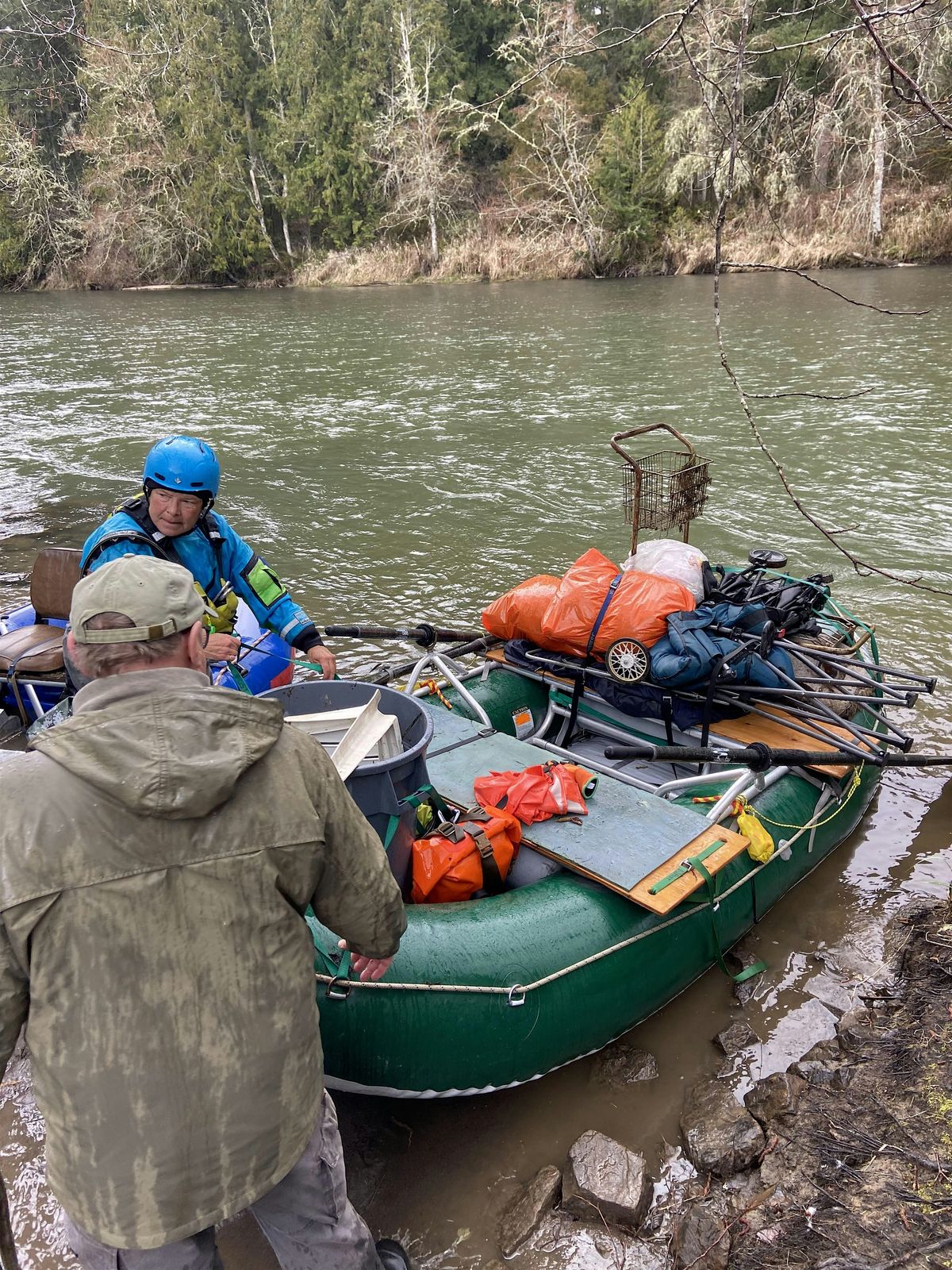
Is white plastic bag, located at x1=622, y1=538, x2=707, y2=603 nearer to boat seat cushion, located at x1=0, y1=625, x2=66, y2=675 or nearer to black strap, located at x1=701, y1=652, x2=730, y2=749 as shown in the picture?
black strap, located at x1=701, y1=652, x2=730, y2=749

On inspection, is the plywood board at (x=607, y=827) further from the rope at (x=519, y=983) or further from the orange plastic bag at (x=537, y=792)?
the rope at (x=519, y=983)

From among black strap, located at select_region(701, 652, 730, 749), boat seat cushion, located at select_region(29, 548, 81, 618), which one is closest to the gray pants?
black strap, located at select_region(701, 652, 730, 749)

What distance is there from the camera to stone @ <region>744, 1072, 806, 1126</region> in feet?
10.7

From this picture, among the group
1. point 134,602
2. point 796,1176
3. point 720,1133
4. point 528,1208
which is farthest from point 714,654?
point 134,602

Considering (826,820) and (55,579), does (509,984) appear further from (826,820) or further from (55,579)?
(55,579)

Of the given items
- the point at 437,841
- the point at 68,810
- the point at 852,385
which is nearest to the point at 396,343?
the point at 852,385

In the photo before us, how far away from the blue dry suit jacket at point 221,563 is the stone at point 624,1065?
7.17ft

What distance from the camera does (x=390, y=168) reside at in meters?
36.0

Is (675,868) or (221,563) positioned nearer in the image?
(675,868)

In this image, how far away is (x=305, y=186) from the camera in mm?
39750

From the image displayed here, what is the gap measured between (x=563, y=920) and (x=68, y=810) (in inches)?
88.2

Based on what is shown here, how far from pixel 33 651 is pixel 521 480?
23.4 ft

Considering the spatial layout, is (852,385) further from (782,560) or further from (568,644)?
(568,644)

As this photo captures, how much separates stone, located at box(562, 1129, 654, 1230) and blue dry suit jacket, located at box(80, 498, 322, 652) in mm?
2367
